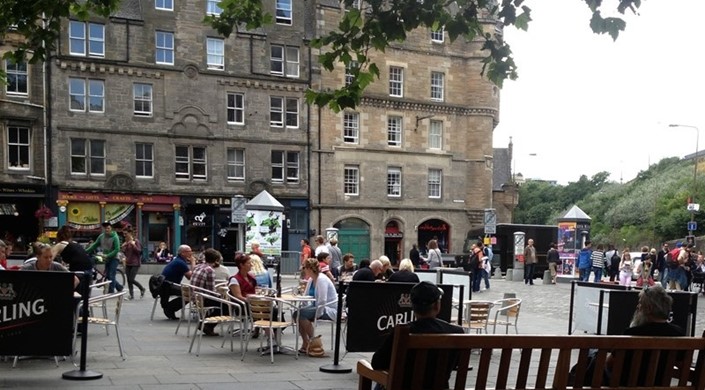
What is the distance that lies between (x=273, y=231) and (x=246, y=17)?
17.0 metres

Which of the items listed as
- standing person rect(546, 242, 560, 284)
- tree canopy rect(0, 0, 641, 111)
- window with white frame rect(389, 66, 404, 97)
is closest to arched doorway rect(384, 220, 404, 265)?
window with white frame rect(389, 66, 404, 97)

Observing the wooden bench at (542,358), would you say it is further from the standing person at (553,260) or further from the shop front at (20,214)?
the shop front at (20,214)

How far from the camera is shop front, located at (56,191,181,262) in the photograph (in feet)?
118

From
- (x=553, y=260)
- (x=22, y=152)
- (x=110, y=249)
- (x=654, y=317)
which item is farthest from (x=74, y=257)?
(x=22, y=152)

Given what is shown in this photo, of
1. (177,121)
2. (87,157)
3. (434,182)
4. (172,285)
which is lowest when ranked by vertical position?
(172,285)

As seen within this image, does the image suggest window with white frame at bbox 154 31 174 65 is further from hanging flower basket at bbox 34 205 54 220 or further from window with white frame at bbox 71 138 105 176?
hanging flower basket at bbox 34 205 54 220

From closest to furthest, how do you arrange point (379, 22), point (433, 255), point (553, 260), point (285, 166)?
point (379, 22)
point (433, 255)
point (553, 260)
point (285, 166)

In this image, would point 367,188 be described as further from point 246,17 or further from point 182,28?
point 246,17

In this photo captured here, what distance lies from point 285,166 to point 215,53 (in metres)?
7.13

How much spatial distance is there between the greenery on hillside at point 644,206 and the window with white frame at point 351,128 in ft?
54.6

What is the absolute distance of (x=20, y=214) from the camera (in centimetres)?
3519

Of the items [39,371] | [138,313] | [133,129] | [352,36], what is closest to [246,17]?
[352,36]

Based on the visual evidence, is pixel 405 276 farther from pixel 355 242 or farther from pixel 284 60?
pixel 284 60

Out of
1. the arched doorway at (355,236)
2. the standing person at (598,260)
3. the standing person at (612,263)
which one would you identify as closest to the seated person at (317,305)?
the standing person at (598,260)
